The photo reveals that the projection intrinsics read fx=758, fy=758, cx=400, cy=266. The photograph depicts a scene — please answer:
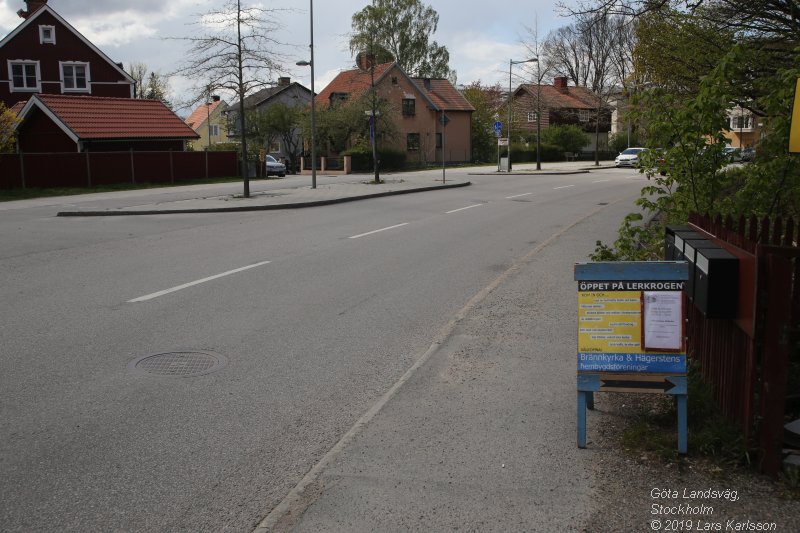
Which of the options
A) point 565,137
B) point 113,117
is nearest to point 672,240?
point 113,117

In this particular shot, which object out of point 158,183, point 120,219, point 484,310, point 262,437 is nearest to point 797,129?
point 262,437

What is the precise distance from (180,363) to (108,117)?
36.8m

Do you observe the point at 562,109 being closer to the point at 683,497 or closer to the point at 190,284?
the point at 190,284

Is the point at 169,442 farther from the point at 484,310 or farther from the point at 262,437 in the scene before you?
the point at 484,310

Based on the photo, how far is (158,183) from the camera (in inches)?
1478

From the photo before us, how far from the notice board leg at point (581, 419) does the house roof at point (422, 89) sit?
205ft

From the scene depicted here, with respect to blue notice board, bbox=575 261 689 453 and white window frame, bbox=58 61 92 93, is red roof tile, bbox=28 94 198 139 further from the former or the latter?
blue notice board, bbox=575 261 689 453

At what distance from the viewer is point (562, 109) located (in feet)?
260

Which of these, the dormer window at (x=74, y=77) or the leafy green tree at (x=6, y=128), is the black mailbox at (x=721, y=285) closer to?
the leafy green tree at (x=6, y=128)

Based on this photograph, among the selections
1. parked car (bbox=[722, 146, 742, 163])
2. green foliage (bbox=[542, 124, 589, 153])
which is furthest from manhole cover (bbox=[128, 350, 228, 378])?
green foliage (bbox=[542, 124, 589, 153])

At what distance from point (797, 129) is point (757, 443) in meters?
1.68

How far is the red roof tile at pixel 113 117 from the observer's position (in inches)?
1496

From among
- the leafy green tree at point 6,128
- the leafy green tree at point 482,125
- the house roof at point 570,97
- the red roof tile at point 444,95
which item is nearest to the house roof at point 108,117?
the leafy green tree at point 6,128

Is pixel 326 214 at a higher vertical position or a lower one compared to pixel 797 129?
lower
